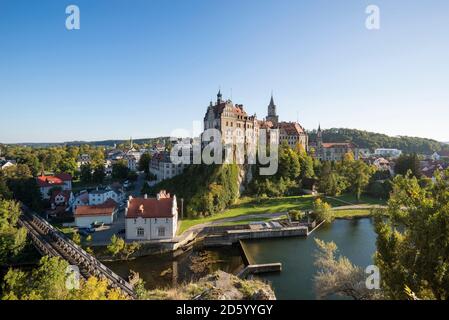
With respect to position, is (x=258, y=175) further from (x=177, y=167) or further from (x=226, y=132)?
(x=177, y=167)

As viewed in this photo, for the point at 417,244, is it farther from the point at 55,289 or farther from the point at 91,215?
the point at 91,215

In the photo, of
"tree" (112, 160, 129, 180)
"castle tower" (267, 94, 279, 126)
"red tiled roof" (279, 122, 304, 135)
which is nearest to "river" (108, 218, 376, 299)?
"tree" (112, 160, 129, 180)

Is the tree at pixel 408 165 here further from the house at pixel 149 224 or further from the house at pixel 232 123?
the house at pixel 149 224

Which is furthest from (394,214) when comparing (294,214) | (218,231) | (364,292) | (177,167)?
(177,167)

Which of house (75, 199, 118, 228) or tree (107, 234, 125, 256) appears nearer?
tree (107, 234, 125, 256)

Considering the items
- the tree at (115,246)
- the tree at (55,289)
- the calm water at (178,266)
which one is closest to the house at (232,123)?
the calm water at (178,266)

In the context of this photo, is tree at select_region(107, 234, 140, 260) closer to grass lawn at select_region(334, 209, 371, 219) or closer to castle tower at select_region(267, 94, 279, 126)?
grass lawn at select_region(334, 209, 371, 219)

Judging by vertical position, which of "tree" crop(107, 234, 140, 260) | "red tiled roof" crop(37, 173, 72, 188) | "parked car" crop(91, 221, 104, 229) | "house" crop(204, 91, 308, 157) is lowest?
"tree" crop(107, 234, 140, 260)
